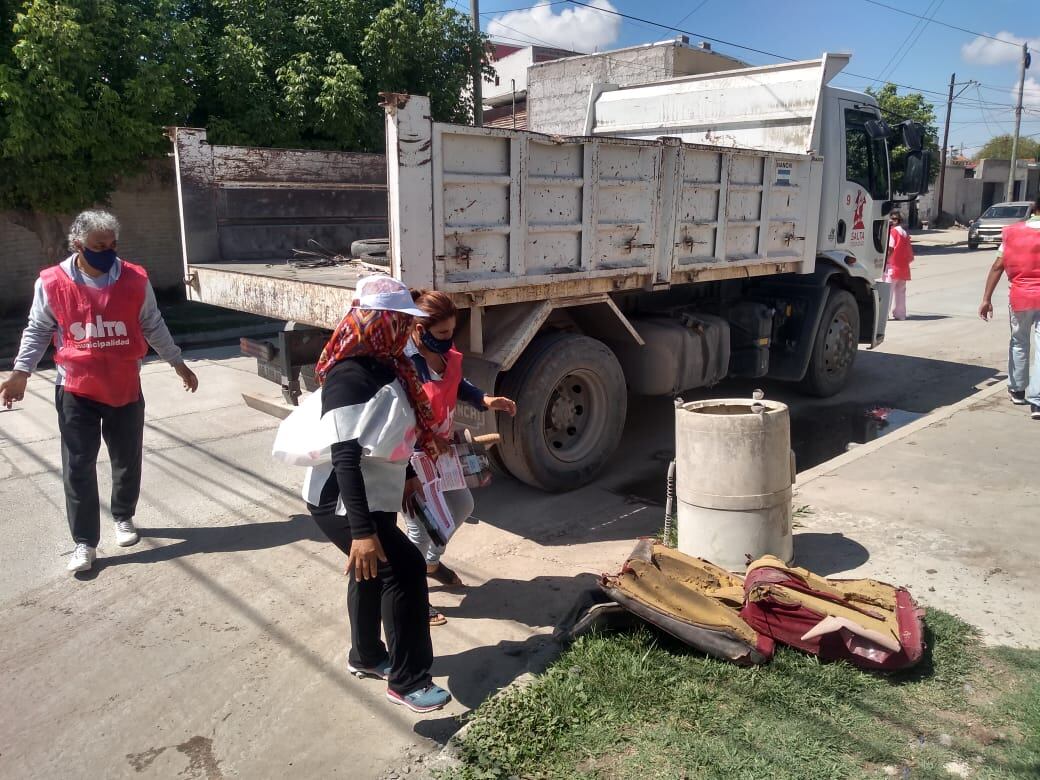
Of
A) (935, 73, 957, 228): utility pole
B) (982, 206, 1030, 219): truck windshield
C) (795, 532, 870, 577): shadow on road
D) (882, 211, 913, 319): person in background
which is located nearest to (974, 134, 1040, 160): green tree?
(935, 73, 957, 228): utility pole

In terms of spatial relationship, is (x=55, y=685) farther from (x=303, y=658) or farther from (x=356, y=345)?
(x=356, y=345)

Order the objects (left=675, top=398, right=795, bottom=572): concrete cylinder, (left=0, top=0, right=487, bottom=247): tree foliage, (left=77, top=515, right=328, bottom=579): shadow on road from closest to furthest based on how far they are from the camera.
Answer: (left=675, top=398, right=795, bottom=572): concrete cylinder < (left=77, top=515, right=328, bottom=579): shadow on road < (left=0, top=0, right=487, bottom=247): tree foliage

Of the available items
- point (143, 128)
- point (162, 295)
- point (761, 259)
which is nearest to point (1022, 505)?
point (761, 259)

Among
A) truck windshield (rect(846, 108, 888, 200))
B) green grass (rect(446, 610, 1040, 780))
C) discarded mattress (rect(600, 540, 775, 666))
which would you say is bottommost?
green grass (rect(446, 610, 1040, 780))

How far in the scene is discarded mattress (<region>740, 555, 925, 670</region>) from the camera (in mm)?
3145

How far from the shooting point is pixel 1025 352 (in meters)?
7.27

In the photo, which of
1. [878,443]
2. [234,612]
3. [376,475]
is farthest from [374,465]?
[878,443]

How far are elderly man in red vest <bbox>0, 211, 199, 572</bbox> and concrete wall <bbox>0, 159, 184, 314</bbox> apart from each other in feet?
32.1

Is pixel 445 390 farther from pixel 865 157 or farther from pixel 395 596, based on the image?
pixel 865 157

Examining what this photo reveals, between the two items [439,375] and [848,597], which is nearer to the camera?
[848,597]

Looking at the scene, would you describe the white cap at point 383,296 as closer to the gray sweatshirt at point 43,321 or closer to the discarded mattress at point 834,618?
the discarded mattress at point 834,618

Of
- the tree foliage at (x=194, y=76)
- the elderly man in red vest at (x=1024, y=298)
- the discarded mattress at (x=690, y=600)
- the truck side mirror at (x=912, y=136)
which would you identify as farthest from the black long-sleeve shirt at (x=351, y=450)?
the tree foliage at (x=194, y=76)

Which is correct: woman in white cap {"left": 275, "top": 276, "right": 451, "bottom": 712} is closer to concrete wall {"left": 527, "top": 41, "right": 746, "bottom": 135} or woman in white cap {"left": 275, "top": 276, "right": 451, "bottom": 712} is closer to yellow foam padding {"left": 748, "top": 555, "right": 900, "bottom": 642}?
yellow foam padding {"left": 748, "top": 555, "right": 900, "bottom": 642}

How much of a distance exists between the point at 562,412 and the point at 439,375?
1.84 meters
